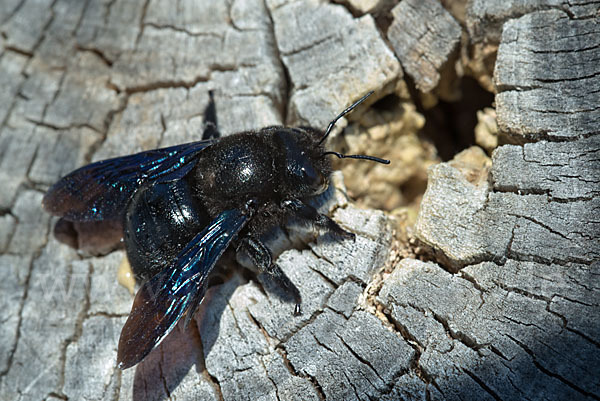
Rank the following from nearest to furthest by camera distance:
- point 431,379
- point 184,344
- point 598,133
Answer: point 431,379 < point 598,133 < point 184,344

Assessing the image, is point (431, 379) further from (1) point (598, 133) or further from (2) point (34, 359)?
(2) point (34, 359)

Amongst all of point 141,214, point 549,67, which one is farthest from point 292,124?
point 549,67

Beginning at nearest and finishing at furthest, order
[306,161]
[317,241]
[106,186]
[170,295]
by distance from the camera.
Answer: [170,295] → [317,241] → [306,161] → [106,186]

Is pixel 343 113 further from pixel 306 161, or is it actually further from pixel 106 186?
pixel 106 186

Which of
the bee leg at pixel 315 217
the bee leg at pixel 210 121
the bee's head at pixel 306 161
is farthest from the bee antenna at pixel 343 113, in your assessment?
the bee leg at pixel 210 121

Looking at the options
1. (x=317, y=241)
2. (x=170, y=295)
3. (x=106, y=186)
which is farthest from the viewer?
(x=106, y=186)

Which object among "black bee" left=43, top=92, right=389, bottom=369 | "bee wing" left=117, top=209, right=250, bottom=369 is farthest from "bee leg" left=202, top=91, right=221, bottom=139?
"bee wing" left=117, top=209, right=250, bottom=369

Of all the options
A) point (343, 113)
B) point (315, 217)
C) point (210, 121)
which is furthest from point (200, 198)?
point (343, 113)
